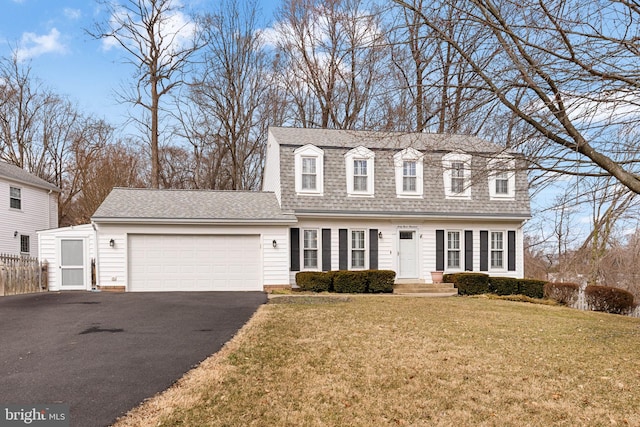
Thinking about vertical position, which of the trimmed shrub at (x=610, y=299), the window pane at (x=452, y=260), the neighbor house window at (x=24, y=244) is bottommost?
the trimmed shrub at (x=610, y=299)

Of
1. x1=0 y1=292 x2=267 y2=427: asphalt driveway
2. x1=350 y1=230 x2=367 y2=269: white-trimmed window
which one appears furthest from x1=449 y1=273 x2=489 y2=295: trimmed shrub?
x1=0 y1=292 x2=267 y2=427: asphalt driveway

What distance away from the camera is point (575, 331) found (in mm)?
9180

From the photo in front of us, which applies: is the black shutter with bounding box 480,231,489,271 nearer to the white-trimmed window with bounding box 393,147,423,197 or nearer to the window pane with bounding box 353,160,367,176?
the white-trimmed window with bounding box 393,147,423,197

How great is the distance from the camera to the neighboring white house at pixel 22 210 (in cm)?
2067

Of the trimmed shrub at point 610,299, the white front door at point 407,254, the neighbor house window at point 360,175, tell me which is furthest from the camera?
the neighbor house window at point 360,175

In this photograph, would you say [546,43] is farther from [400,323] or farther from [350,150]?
[350,150]

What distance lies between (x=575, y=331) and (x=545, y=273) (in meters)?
16.2

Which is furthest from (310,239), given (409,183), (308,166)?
(409,183)

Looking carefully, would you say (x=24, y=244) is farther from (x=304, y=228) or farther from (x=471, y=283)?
(x=471, y=283)

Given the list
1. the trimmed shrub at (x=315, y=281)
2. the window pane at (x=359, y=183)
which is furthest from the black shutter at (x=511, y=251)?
the trimmed shrub at (x=315, y=281)

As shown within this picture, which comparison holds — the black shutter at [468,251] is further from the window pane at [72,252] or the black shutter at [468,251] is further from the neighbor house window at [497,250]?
the window pane at [72,252]

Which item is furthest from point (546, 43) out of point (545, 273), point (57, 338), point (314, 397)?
point (545, 273)

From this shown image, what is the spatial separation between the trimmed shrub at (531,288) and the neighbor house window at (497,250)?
1.41 meters

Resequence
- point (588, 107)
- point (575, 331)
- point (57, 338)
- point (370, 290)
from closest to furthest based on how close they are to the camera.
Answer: point (588, 107), point (57, 338), point (575, 331), point (370, 290)
